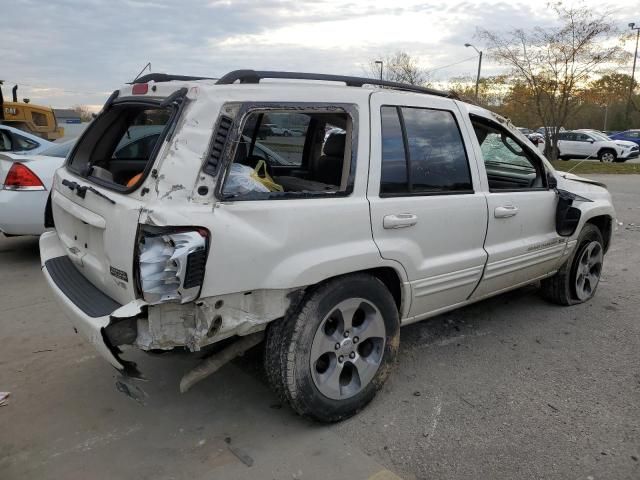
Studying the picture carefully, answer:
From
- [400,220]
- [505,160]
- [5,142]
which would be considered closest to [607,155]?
[505,160]

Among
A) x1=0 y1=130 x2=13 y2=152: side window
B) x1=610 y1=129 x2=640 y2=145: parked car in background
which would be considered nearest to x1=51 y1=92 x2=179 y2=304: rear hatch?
x1=0 y1=130 x2=13 y2=152: side window

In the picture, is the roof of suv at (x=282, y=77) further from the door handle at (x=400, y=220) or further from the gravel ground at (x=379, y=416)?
the gravel ground at (x=379, y=416)

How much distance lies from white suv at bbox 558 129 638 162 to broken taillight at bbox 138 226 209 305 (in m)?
25.7

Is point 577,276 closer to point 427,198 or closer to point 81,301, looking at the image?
point 427,198

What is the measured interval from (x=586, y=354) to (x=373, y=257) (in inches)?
81.3

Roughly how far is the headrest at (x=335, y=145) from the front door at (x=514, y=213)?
3.29 ft

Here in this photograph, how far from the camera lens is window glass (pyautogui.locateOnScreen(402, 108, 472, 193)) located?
3234mm

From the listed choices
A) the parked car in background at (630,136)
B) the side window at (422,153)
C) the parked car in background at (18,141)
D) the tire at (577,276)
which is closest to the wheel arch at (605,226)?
the tire at (577,276)

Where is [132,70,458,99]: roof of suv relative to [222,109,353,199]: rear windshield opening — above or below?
above

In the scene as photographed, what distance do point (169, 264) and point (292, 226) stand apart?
0.63 m

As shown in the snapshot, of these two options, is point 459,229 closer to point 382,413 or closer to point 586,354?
point 382,413

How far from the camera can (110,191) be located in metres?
→ 2.68

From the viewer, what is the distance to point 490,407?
10.4 ft

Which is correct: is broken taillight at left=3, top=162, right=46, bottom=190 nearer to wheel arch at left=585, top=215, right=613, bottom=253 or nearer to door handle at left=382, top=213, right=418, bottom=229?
door handle at left=382, top=213, right=418, bottom=229
